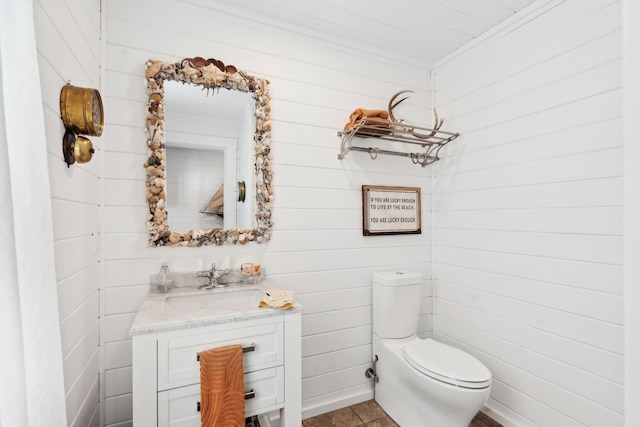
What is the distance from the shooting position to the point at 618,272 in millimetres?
1449

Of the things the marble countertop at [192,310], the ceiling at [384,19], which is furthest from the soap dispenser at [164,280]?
the ceiling at [384,19]

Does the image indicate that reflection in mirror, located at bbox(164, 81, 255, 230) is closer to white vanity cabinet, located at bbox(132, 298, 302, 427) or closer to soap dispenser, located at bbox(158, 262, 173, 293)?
soap dispenser, located at bbox(158, 262, 173, 293)

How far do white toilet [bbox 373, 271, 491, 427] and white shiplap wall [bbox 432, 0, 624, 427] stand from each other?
0.38 meters

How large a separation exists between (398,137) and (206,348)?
5.81 feet

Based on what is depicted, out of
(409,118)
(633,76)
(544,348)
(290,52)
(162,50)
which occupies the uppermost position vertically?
(290,52)

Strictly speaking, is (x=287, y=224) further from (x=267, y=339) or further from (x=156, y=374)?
(x=156, y=374)

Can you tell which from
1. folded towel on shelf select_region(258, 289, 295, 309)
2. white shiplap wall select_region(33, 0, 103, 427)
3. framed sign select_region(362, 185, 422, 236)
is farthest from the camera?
framed sign select_region(362, 185, 422, 236)

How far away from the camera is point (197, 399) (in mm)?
1246

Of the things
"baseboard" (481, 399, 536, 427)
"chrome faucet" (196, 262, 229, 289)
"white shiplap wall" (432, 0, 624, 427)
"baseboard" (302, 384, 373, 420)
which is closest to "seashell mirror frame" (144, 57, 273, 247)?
"chrome faucet" (196, 262, 229, 289)

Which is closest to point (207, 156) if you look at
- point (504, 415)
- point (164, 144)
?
point (164, 144)

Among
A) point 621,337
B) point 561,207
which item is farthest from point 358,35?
point 621,337

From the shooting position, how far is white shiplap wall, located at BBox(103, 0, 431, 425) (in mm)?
1581

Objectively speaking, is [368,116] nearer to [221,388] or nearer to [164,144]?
[164,144]

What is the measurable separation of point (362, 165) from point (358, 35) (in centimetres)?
87
